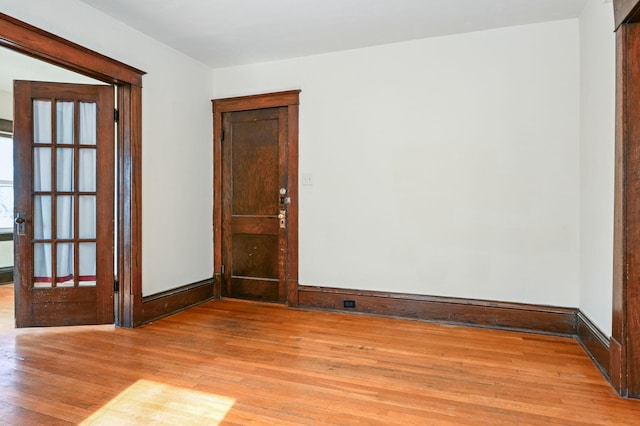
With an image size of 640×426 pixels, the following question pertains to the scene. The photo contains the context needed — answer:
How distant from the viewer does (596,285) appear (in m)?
2.68

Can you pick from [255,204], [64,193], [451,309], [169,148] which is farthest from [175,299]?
[451,309]

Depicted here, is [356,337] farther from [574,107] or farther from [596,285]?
[574,107]

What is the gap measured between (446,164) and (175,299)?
117 inches

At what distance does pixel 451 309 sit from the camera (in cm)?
342

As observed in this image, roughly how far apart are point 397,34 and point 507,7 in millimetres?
909

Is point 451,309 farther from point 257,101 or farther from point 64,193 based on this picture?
point 64,193

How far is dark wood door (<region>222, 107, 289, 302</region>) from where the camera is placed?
4.10m

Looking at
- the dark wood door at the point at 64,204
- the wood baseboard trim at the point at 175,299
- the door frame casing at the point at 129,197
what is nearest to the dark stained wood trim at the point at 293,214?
the wood baseboard trim at the point at 175,299

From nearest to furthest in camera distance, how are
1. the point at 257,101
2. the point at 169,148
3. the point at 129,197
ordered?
the point at 129,197 < the point at 169,148 < the point at 257,101

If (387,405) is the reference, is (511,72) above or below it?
above

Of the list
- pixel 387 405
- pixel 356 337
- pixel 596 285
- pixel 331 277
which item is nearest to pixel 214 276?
pixel 331 277

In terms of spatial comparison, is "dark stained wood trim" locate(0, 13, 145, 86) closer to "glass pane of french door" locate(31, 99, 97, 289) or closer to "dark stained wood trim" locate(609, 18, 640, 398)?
"glass pane of french door" locate(31, 99, 97, 289)

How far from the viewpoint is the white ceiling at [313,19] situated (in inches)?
113

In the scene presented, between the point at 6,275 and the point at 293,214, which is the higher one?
the point at 293,214
